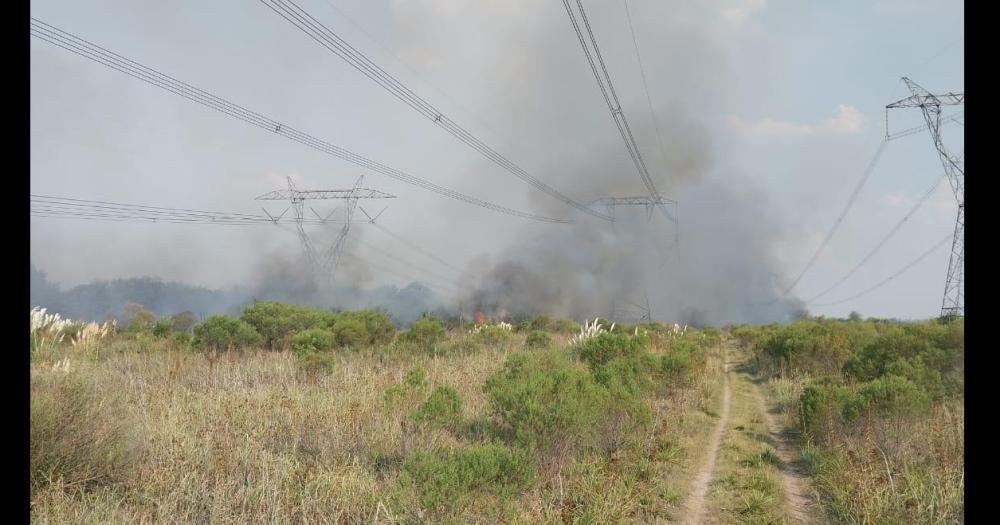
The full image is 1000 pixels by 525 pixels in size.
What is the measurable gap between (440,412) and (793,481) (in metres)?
5.88

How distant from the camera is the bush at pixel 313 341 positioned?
19672 millimetres

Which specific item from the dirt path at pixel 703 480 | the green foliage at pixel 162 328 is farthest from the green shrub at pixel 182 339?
the dirt path at pixel 703 480

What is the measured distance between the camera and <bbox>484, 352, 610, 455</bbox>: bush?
7.88 metres

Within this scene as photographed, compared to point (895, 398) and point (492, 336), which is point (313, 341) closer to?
point (492, 336)

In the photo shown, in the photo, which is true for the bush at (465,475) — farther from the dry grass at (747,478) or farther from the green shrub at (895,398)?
the green shrub at (895,398)

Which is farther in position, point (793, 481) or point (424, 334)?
point (424, 334)

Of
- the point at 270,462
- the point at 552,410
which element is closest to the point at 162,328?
the point at 270,462

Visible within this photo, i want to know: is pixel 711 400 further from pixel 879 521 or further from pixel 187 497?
pixel 187 497

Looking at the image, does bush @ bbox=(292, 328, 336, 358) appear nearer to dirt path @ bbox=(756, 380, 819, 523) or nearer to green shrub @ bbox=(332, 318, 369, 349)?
green shrub @ bbox=(332, 318, 369, 349)

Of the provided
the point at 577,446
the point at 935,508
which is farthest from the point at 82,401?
the point at 935,508

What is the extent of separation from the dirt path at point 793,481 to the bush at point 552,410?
115 inches

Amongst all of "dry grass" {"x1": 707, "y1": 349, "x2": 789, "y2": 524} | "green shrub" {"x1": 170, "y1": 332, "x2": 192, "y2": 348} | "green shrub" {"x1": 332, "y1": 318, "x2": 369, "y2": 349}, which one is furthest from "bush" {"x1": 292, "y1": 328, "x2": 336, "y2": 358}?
"dry grass" {"x1": 707, "y1": 349, "x2": 789, "y2": 524}

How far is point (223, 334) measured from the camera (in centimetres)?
2103
